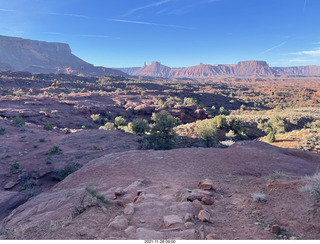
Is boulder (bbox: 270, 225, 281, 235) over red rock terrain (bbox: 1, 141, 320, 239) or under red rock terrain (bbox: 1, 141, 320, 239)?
over

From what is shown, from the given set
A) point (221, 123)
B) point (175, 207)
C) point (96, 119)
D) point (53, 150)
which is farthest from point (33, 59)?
point (175, 207)

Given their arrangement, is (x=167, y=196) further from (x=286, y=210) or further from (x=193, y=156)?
(x=193, y=156)

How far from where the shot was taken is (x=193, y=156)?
10281 millimetres

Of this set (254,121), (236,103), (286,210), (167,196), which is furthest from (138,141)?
(236,103)

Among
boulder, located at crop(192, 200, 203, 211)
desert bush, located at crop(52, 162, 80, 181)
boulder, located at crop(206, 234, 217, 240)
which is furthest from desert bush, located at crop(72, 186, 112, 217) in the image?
desert bush, located at crop(52, 162, 80, 181)

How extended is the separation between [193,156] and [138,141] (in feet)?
29.1

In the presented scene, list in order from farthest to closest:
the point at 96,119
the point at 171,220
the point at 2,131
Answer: the point at 96,119
the point at 2,131
the point at 171,220

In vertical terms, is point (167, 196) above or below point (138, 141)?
above

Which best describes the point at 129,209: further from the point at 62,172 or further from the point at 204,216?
the point at 62,172

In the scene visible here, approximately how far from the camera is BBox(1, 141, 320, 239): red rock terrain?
380 cm

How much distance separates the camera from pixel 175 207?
15.6 ft

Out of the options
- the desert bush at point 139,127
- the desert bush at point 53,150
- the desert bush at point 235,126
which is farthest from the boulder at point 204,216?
the desert bush at point 235,126

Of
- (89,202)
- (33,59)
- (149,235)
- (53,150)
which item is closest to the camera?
(149,235)

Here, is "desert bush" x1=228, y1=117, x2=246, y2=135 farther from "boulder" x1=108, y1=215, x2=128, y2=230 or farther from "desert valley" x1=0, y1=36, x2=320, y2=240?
"boulder" x1=108, y1=215, x2=128, y2=230
